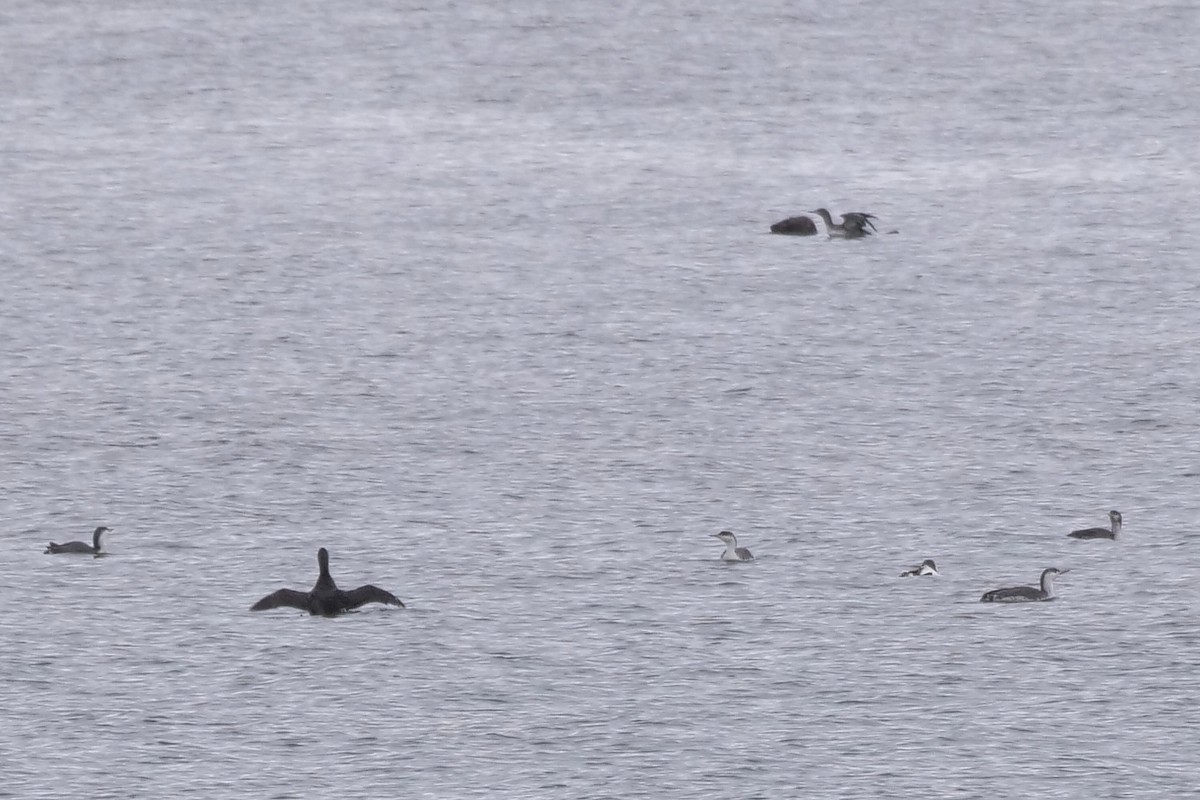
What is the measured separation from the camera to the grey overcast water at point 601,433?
2425 centimetres

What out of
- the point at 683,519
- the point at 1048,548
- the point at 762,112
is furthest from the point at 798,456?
the point at 762,112

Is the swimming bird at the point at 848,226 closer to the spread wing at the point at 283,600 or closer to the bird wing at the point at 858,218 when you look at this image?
the bird wing at the point at 858,218

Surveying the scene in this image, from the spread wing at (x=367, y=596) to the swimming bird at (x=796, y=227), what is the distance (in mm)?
27598

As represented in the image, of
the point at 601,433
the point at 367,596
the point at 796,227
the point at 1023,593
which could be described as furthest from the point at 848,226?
the point at 367,596

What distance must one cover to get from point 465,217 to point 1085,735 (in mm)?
36392

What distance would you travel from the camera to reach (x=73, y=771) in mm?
22938

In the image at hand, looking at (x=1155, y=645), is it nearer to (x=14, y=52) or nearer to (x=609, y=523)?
(x=609, y=523)

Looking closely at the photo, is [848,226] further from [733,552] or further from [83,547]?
[83,547]

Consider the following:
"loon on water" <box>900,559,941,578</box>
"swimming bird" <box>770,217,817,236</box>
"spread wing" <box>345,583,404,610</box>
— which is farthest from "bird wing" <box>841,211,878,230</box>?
"spread wing" <box>345,583,404,610</box>

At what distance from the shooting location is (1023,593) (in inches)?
1107

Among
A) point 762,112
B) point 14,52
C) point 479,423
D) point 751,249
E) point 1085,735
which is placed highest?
point 14,52

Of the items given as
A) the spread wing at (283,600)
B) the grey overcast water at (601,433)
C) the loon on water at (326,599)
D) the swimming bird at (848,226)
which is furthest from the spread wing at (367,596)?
the swimming bird at (848,226)

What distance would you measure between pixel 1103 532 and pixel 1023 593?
10.2ft

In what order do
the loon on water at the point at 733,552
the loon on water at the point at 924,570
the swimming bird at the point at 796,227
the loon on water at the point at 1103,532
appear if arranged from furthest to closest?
the swimming bird at the point at 796,227, the loon on water at the point at 1103,532, the loon on water at the point at 733,552, the loon on water at the point at 924,570
